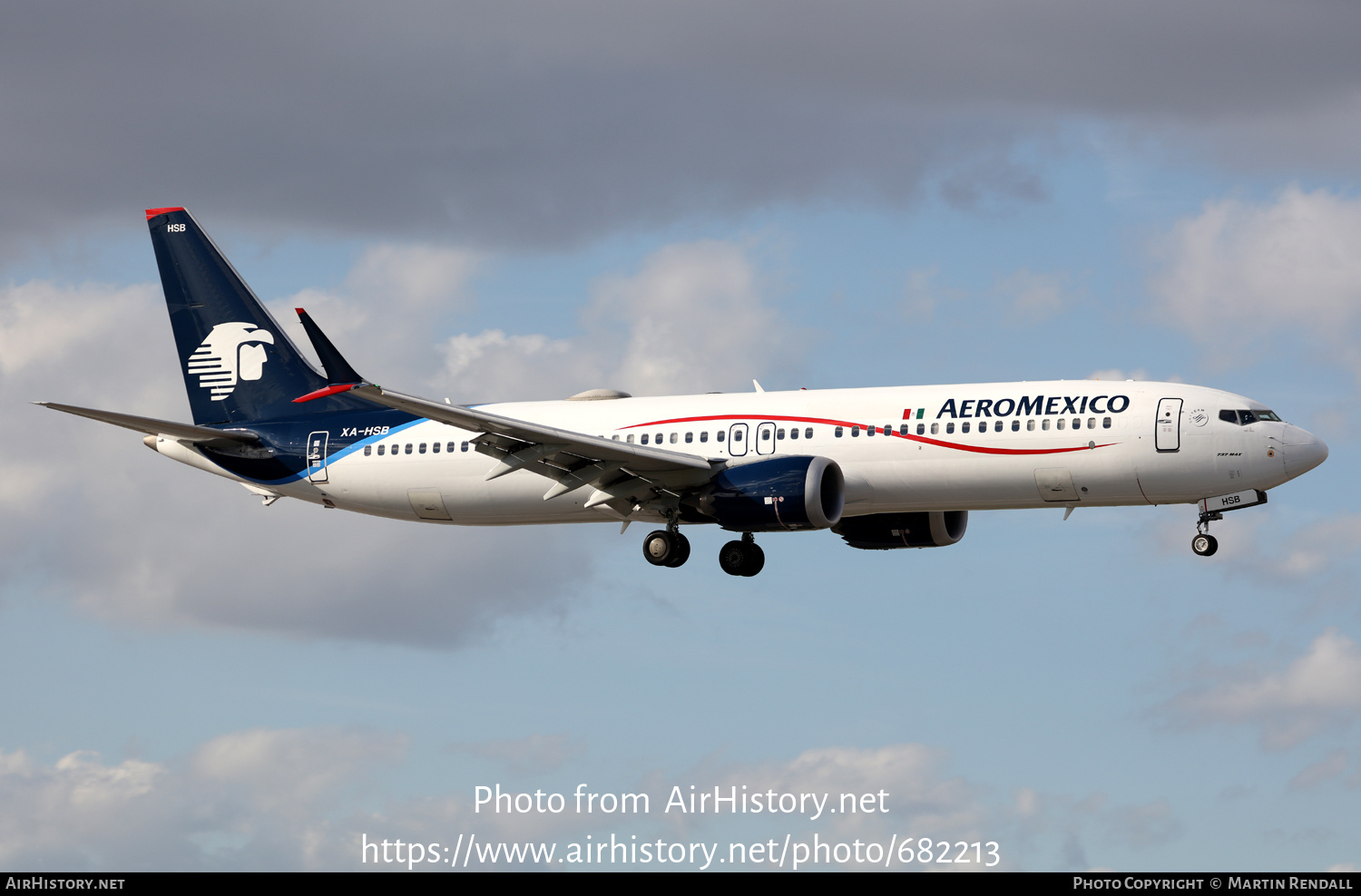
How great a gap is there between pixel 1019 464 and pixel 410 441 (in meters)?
20.7

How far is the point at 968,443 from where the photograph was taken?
49375 mm

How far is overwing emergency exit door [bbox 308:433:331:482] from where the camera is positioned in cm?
5759

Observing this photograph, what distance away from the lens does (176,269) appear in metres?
62.2

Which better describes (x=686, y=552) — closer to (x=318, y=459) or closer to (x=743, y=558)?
(x=743, y=558)

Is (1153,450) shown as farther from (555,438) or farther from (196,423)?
(196,423)

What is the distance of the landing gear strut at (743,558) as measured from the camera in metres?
55.6

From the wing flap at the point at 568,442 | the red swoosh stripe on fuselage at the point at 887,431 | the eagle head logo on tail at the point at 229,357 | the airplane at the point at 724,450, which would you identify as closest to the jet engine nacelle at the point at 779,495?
the airplane at the point at 724,450

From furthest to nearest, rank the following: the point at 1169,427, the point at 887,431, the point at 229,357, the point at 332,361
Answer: the point at 229,357, the point at 887,431, the point at 1169,427, the point at 332,361

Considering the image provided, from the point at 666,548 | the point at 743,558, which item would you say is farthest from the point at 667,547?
the point at 743,558

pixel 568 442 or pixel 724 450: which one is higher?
pixel 724 450

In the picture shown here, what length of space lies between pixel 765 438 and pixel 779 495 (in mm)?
3027

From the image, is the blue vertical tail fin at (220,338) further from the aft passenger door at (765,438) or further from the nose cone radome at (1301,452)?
the nose cone radome at (1301,452)

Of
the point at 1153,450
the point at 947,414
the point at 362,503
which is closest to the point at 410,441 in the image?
the point at 362,503

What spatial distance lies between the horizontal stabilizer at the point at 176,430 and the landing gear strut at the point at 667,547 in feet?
49.6
